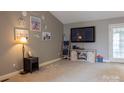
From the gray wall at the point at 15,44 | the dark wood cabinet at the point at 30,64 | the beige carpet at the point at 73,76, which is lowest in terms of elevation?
the beige carpet at the point at 73,76

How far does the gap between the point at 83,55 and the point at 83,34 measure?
43.9 inches

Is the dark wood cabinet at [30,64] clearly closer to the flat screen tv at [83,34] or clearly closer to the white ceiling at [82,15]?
the white ceiling at [82,15]

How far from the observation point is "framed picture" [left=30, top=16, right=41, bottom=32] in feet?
15.9

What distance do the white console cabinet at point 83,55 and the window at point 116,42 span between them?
2.99 feet

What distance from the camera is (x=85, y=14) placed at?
5871 mm

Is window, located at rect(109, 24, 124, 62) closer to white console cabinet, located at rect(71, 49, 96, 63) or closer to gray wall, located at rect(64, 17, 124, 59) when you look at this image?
gray wall, located at rect(64, 17, 124, 59)

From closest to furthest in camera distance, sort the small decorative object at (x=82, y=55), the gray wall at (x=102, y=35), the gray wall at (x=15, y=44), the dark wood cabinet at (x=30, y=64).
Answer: the gray wall at (x=15, y=44) < the dark wood cabinet at (x=30, y=64) < the gray wall at (x=102, y=35) < the small decorative object at (x=82, y=55)

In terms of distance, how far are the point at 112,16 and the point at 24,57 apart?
439cm

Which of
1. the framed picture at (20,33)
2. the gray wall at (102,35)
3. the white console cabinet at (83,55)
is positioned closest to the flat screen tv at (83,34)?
the gray wall at (102,35)

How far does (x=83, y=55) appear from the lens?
21.6 ft

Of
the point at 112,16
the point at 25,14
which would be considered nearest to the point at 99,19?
the point at 112,16

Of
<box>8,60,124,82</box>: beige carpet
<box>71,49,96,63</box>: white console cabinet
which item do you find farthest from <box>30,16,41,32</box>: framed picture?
<box>71,49,96,63</box>: white console cabinet

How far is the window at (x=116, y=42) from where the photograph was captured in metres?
5.94
